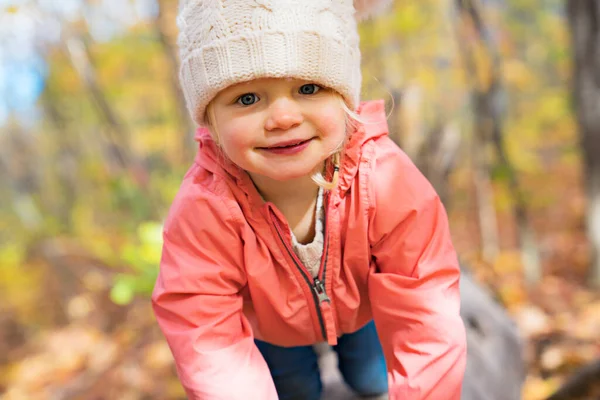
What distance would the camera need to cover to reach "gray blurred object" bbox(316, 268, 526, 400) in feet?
7.25

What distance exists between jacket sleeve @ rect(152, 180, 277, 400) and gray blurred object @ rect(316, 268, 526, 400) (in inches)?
36.4

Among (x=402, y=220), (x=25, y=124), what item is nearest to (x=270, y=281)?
(x=402, y=220)

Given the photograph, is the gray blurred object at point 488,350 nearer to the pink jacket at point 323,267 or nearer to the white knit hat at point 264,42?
the pink jacket at point 323,267

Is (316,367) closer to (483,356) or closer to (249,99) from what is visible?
(483,356)

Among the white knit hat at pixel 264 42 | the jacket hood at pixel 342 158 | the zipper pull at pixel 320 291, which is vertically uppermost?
the white knit hat at pixel 264 42

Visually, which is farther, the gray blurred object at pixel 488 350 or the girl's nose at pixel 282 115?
the gray blurred object at pixel 488 350

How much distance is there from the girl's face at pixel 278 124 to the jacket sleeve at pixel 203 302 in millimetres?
220

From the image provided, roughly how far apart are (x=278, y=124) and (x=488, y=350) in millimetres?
1821

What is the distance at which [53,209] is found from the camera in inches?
475

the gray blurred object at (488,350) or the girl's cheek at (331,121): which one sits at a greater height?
the girl's cheek at (331,121)

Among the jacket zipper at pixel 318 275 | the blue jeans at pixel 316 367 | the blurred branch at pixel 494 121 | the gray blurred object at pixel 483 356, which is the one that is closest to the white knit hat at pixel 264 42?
the jacket zipper at pixel 318 275

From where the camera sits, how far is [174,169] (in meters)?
8.32

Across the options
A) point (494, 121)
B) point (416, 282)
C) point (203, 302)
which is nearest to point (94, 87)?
point (494, 121)

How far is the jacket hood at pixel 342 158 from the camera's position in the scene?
57.5 inches
